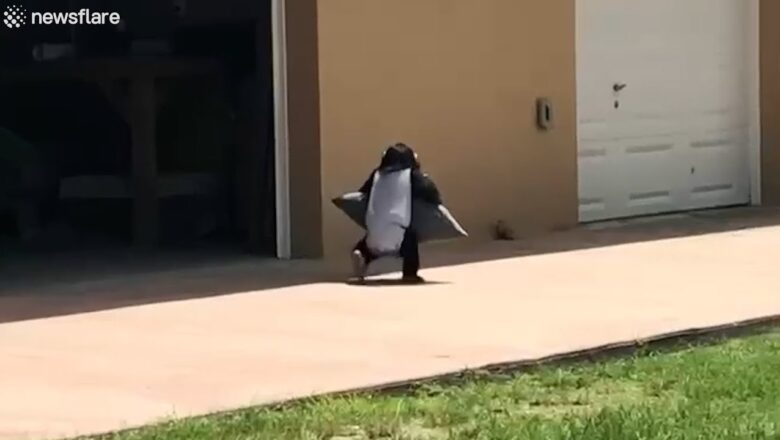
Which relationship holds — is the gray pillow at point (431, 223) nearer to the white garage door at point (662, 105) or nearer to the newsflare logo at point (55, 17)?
the newsflare logo at point (55, 17)

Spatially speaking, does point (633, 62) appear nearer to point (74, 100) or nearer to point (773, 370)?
point (74, 100)

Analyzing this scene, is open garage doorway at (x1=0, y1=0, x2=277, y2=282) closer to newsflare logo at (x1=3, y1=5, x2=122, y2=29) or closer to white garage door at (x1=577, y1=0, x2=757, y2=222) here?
newsflare logo at (x1=3, y1=5, x2=122, y2=29)

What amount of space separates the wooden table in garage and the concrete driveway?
1.13 meters

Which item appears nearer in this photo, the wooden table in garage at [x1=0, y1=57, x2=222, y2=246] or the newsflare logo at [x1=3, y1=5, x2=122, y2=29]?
the newsflare logo at [x1=3, y1=5, x2=122, y2=29]

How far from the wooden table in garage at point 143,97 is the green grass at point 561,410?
18.0 ft

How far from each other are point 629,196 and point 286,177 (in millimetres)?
3880

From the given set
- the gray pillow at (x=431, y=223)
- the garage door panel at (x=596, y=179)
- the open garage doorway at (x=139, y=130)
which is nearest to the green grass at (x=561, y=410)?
the gray pillow at (x=431, y=223)

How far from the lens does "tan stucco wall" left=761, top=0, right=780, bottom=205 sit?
1653 cm

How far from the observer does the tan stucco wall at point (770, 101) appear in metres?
16.5

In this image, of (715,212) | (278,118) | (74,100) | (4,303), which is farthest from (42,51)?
(715,212)

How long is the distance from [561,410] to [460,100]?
6.46 metres

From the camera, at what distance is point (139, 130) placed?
42.3 feet

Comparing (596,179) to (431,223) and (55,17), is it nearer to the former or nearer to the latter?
(431,223)

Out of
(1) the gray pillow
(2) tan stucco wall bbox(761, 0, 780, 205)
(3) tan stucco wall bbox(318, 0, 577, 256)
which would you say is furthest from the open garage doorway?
(2) tan stucco wall bbox(761, 0, 780, 205)
